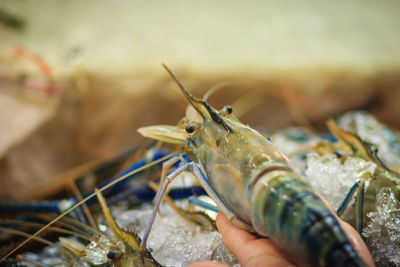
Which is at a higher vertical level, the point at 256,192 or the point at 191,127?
the point at 191,127

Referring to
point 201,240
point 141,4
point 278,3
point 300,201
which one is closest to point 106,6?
point 141,4

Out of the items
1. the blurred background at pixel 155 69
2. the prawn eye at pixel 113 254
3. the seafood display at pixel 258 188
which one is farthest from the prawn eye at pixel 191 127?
the blurred background at pixel 155 69

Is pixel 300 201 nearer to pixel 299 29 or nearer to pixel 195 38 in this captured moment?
→ pixel 195 38

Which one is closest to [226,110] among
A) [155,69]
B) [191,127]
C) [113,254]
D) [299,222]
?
[191,127]

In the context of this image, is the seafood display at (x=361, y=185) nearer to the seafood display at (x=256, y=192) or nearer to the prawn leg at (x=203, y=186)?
the seafood display at (x=256, y=192)

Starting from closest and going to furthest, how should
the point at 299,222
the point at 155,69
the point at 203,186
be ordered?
the point at 299,222 → the point at 203,186 → the point at 155,69

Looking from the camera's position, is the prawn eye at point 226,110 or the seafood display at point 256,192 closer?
the seafood display at point 256,192

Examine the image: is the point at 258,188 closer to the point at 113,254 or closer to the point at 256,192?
the point at 256,192
